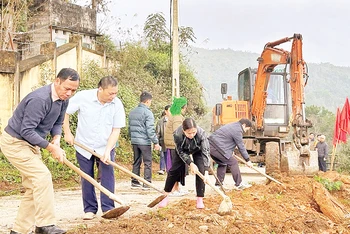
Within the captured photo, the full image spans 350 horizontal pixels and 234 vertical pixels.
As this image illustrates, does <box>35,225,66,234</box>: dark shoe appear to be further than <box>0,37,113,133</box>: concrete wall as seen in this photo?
No

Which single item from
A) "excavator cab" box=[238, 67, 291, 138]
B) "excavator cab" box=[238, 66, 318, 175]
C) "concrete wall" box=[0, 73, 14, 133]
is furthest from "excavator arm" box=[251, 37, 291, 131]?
"concrete wall" box=[0, 73, 14, 133]

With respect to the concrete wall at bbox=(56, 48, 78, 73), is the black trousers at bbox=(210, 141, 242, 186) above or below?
below

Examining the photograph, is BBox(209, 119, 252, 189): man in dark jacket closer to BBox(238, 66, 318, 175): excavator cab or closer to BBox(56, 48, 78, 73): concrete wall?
BBox(238, 66, 318, 175): excavator cab

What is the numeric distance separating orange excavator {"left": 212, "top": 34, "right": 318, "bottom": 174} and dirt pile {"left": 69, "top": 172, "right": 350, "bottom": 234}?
11.3 ft

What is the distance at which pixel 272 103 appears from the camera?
1845 centimetres

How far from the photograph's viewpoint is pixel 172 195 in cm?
1115

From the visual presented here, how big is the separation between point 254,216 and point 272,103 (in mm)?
10589

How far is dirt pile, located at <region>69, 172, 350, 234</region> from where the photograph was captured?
22.9 feet

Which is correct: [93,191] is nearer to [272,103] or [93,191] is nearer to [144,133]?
[144,133]

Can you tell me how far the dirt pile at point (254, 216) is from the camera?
22.9ft

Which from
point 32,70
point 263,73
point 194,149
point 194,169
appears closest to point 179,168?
point 194,149

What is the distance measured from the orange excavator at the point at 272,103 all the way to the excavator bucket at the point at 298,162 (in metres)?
0.30

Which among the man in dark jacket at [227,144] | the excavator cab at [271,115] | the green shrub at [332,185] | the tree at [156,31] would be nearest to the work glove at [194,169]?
the man in dark jacket at [227,144]

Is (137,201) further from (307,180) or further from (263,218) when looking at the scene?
(307,180)
